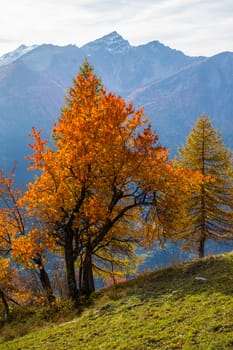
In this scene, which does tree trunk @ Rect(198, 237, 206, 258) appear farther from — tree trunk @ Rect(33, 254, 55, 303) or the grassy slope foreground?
tree trunk @ Rect(33, 254, 55, 303)

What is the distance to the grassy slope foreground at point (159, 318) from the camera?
1259 centimetres

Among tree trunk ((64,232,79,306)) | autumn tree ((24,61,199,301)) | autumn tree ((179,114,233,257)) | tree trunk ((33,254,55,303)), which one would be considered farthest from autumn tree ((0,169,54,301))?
autumn tree ((179,114,233,257))

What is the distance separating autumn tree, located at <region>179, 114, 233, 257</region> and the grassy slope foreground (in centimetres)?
1096

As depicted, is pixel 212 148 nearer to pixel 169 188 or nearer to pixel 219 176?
pixel 219 176

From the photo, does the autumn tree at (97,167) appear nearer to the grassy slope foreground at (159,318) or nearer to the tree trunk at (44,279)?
the tree trunk at (44,279)

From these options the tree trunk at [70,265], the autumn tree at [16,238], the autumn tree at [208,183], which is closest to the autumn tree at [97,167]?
the tree trunk at [70,265]

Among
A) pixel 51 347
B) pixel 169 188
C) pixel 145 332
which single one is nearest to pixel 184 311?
pixel 145 332

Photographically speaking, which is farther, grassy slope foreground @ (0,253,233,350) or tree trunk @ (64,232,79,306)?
tree trunk @ (64,232,79,306)

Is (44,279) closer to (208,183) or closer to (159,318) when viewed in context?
(159,318)

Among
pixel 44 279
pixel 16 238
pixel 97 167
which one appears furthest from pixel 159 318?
pixel 44 279

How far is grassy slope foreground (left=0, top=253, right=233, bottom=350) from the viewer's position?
41.3 ft

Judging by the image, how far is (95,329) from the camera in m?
15.3

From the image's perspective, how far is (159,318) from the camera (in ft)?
48.1

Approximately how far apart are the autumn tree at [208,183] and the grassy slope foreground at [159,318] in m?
11.0
